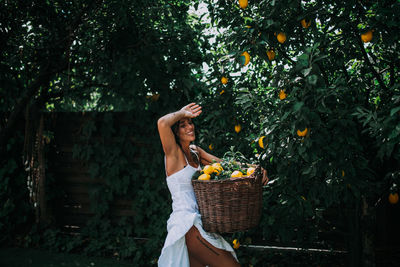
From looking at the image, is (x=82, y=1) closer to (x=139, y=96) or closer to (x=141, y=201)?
(x=139, y=96)

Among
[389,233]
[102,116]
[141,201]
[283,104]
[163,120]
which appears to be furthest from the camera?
[102,116]

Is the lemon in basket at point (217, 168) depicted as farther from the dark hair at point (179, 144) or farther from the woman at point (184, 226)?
the dark hair at point (179, 144)

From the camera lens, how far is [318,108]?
193cm

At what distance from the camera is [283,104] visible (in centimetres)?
206

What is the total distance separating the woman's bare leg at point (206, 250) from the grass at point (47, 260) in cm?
191

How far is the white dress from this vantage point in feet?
7.82

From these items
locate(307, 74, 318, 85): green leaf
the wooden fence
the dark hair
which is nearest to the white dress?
the dark hair

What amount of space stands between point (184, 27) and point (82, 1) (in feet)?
4.20

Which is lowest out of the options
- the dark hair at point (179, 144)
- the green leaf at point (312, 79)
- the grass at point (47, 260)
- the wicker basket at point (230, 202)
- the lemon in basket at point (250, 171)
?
the grass at point (47, 260)

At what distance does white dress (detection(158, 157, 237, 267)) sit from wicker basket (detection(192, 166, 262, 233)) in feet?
0.45

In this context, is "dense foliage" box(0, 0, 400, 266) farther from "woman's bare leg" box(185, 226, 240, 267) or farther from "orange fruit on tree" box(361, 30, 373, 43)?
"woman's bare leg" box(185, 226, 240, 267)

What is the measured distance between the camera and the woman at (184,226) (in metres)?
2.39

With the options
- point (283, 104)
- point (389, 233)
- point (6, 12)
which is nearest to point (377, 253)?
point (389, 233)

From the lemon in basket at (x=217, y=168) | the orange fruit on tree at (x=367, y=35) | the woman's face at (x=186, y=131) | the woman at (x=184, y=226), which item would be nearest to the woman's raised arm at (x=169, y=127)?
the woman at (x=184, y=226)
